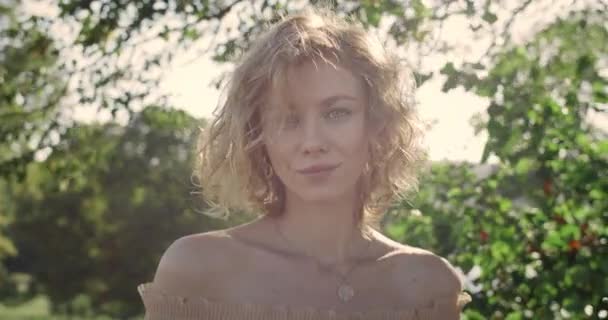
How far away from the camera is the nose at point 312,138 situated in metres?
2.34

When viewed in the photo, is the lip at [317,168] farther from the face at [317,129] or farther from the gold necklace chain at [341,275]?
the gold necklace chain at [341,275]

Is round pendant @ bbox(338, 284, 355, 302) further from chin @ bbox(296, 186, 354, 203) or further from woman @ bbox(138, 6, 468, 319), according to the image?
chin @ bbox(296, 186, 354, 203)

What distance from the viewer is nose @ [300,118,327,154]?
2342 mm

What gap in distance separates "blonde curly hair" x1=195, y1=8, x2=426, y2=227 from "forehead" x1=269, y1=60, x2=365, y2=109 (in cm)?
1

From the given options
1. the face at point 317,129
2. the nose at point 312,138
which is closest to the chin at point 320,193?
the face at point 317,129

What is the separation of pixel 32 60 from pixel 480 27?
8.05 ft

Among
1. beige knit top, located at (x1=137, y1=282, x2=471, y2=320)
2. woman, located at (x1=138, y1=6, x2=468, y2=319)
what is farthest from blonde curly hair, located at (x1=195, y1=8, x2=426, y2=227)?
beige knit top, located at (x1=137, y1=282, x2=471, y2=320)

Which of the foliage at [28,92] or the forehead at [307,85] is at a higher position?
the forehead at [307,85]

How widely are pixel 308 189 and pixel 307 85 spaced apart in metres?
0.24

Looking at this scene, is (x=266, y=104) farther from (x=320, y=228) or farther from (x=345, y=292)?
(x=345, y=292)

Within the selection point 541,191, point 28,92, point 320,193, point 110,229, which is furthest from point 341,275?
point 110,229

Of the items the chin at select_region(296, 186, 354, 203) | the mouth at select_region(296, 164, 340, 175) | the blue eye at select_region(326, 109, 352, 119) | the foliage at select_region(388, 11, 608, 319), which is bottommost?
the foliage at select_region(388, 11, 608, 319)

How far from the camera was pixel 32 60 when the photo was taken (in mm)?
5164

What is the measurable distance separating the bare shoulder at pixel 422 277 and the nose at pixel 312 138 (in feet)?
1.36
